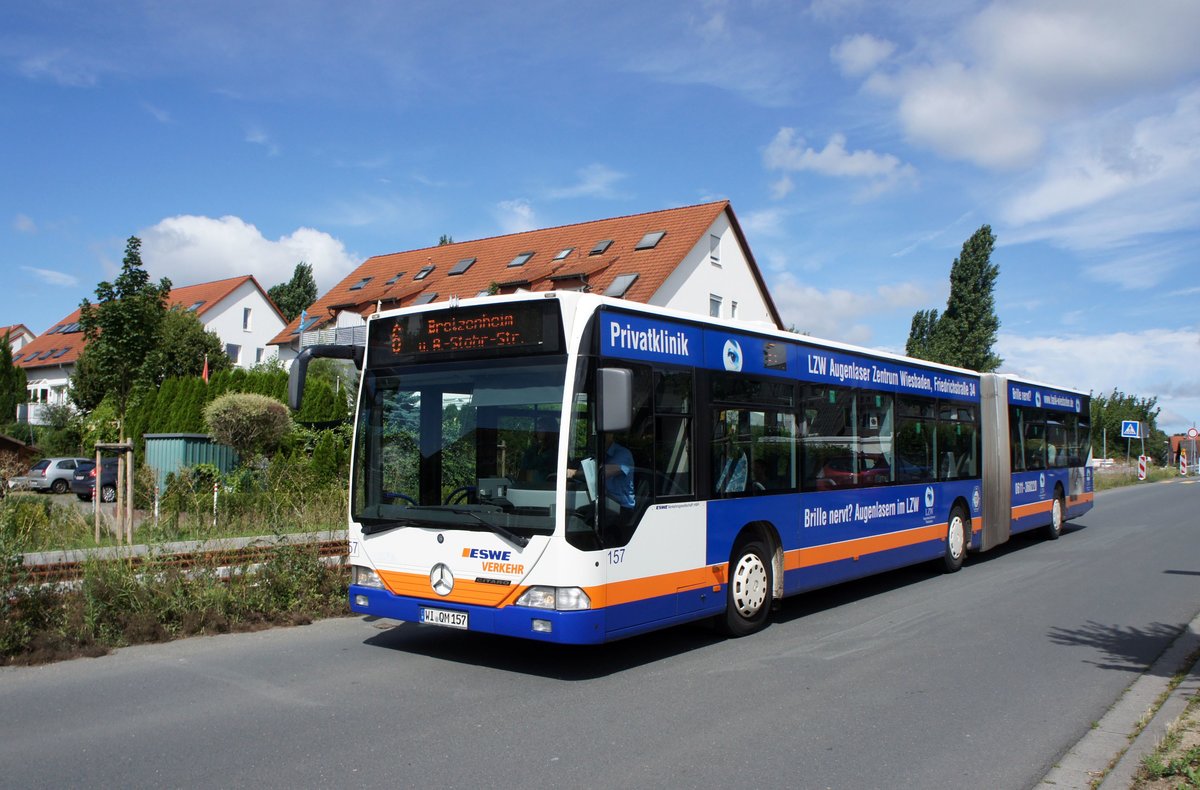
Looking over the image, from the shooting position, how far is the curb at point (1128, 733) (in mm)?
5277

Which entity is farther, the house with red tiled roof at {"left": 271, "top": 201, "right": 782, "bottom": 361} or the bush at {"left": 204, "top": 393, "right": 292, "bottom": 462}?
the house with red tiled roof at {"left": 271, "top": 201, "right": 782, "bottom": 361}

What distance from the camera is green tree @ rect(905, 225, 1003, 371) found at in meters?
51.6

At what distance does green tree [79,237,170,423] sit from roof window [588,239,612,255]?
1736cm

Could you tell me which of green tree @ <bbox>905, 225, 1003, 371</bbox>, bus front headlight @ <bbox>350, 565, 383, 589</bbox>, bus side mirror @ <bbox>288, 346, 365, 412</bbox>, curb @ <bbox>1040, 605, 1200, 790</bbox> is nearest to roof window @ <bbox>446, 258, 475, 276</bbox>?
green tree @ <bbox>905, 225, 1003, 371</bbox>

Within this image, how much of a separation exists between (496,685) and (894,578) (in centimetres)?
818

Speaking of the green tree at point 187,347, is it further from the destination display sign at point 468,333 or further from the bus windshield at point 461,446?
the bus windshield at point 461,446

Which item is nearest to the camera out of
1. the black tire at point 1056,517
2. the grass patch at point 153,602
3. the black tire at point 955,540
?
the grass patch at point 153,602

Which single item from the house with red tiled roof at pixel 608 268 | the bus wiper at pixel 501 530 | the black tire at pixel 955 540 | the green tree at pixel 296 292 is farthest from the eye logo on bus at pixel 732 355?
the green tree at pixel 296 292

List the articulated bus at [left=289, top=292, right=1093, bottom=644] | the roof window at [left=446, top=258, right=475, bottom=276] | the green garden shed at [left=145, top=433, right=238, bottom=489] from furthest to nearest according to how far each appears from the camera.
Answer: the roof window at [left=446, top=258, right=475, bottom=276], the green garden shed at [left=145, top=433, right=238, bottom=489], the articulated bus at [left=289, top=292, right=1093, bottom=644]

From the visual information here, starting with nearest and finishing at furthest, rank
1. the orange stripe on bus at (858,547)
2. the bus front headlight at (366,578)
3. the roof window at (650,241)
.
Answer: the bus front headlight at (366,578), the orange stripe on bus at (858,547), the roof window at (650,241)

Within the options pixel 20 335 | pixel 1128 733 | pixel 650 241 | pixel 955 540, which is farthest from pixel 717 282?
pixel 20 335

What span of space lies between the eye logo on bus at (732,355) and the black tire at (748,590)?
1671 millimetres

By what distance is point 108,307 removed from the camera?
24453 millimetres

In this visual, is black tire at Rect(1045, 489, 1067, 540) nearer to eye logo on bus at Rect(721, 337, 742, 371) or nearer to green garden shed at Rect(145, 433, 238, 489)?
eye logo on bus at Rect(721, 337, 742, 371)
